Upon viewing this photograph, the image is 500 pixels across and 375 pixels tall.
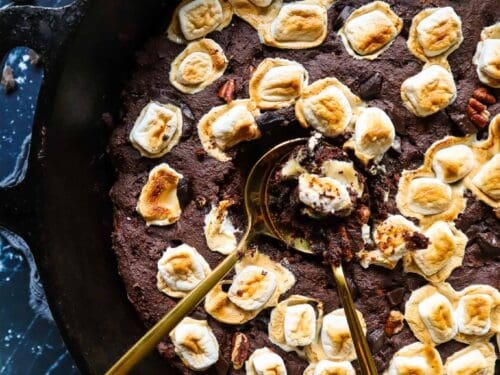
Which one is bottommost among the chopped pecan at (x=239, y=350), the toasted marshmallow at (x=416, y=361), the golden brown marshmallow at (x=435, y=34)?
the toasted marshmallow at (x=416, y=361)

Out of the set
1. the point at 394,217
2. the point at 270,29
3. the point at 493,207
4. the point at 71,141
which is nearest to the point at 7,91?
the point at 71,141

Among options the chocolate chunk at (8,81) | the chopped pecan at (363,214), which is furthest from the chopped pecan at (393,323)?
the chocolate chunk at (8,81)

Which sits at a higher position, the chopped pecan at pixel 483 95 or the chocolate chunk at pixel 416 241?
the chopped pecan at pixel 483 95

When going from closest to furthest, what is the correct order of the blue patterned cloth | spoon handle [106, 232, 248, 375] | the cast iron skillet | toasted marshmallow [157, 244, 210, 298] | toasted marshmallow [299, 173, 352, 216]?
spoon handle [106, 232, 248, 375] → the cast iron skillet → toasted marshmallow [299, 173, 352, 216] → toasted marshmallow [157, 244, 210, 298] → the blue patterned cloth

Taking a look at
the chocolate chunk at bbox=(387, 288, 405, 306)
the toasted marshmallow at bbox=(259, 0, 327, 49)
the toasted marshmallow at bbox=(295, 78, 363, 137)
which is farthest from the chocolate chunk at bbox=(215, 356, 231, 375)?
the toasted marshmallow at bbox=(259, 0, 327, 49)

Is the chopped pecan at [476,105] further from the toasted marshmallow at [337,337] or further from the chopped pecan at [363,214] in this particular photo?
the toasted marshmallow at [337,337]

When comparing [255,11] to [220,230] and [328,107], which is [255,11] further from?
[220,230]

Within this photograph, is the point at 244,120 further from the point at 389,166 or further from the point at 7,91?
the point at 7,91

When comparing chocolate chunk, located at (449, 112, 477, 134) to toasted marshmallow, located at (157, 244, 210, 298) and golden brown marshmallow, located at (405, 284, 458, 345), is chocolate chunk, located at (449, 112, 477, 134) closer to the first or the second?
golden brown marshmallow, located at (405, 284, 458, 345)
